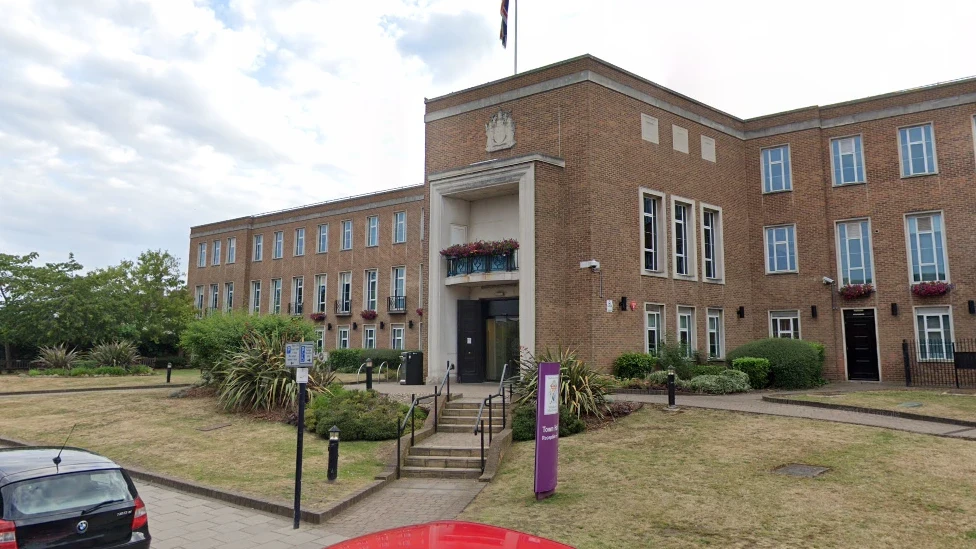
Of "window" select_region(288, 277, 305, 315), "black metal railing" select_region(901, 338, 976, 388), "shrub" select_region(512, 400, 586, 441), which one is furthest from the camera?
"window" select_region(288, 277, 305, 315)

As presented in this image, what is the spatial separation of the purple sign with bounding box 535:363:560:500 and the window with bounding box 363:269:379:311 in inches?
1157

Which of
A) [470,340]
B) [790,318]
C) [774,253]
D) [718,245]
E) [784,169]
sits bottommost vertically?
[470,340]

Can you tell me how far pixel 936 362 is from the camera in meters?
21.1

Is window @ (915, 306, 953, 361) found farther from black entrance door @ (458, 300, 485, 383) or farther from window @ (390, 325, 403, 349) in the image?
window @ (390, 325, 403, 349)

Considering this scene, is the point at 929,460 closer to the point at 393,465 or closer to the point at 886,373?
the point at 393,465

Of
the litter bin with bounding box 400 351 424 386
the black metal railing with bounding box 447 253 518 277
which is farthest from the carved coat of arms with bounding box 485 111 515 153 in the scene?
the litter bin with bounding box 400 351 424 386

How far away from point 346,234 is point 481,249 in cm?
2152

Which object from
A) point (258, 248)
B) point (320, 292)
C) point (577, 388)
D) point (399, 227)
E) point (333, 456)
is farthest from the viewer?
point (258, 248)

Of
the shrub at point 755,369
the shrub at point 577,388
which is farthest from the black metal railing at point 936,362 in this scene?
the shrub at point 577,388

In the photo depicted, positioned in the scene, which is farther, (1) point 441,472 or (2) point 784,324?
(2) point 784,324

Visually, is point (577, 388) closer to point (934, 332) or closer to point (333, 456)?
point (333, 456)

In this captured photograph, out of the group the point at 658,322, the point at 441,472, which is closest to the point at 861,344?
the point at 658,322

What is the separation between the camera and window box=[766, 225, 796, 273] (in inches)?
949

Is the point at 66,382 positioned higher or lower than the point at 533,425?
higher
